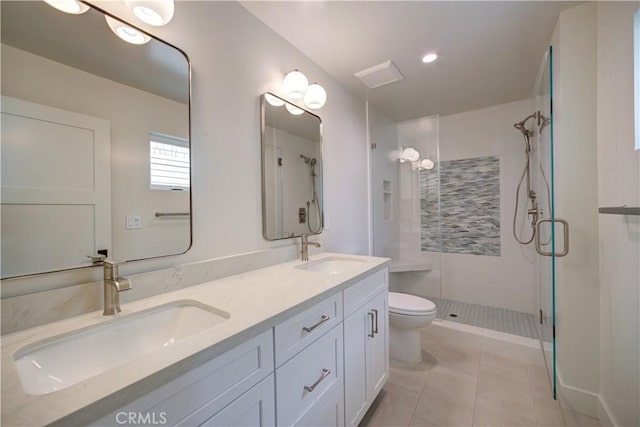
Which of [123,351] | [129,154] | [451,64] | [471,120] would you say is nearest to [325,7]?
[451,64]

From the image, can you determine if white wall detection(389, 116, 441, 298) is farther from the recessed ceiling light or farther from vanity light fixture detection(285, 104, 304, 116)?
vanity light fixture detection(285, 104, 304, 116)

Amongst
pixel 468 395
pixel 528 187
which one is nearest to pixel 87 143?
pixel 468 395

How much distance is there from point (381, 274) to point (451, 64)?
172cm

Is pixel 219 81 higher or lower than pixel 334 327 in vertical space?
higher

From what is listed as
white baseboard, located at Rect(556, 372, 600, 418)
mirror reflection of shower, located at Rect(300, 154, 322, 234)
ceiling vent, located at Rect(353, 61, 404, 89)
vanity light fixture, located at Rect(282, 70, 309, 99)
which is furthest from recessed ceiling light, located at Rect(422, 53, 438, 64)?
white baseboard, located at Rect(556, 372, 600, 418)

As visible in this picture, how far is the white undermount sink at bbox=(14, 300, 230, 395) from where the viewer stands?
0.64m

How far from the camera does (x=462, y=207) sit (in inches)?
122

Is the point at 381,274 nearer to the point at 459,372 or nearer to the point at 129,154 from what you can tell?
the point at 459,372

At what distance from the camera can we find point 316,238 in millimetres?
1979

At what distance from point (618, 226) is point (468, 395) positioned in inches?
51.0

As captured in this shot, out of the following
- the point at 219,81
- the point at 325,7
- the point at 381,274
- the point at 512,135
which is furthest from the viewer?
the point at 512,135

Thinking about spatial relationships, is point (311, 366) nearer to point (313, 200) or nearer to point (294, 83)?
point (313, 200)

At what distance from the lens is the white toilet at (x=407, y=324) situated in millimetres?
1914

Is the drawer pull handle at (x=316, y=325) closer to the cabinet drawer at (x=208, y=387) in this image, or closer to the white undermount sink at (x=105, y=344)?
the cabinet drawer at (x=208, y=387)
